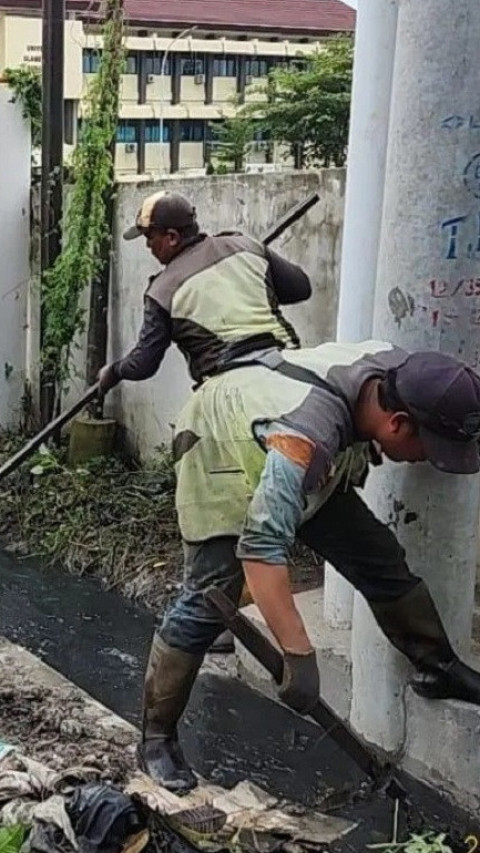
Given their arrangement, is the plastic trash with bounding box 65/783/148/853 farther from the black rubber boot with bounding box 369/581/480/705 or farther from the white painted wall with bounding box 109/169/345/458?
the white painted wall with bounding box 109/169/345/458

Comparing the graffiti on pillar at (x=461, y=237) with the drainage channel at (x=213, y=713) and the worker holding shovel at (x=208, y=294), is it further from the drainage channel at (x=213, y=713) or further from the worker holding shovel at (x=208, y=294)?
the drainage channel at (x=213, y=713)

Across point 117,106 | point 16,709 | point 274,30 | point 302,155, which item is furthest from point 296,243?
point 274,30

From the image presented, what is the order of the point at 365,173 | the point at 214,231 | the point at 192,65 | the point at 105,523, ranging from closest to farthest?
the point at 365,173, the point at 214,231, the point at 105,523, the point at 192,65

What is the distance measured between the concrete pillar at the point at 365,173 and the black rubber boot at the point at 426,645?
0.84 metres

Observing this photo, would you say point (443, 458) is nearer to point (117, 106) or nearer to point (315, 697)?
point (315, 697)

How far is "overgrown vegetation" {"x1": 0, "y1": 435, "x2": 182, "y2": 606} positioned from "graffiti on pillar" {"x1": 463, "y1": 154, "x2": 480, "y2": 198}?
320cm

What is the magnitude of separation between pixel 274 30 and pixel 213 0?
1.55 meters

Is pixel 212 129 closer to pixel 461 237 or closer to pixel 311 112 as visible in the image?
pixel 311 112

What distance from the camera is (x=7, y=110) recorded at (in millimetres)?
8250

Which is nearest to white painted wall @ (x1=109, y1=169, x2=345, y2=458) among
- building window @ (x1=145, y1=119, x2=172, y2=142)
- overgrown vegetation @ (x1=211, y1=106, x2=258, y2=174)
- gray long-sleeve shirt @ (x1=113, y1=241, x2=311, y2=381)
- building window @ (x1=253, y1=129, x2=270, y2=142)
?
gray long-sleeve shirt @ (x1=113, y1=241, x2=311, y2=381)

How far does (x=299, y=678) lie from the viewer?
10.5 feet

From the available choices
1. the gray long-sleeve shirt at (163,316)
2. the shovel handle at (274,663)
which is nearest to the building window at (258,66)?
the gray long-sleeve shirt at (163,316)

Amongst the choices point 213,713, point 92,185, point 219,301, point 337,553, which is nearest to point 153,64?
point 92,185

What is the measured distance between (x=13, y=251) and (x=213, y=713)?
15.8ft
